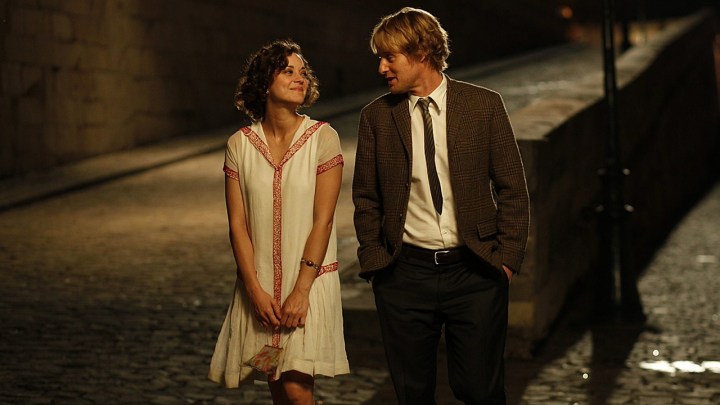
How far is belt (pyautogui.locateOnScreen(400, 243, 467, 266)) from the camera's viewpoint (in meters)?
4.15

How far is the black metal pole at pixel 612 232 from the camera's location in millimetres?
8641

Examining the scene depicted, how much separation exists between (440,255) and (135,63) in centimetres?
1353

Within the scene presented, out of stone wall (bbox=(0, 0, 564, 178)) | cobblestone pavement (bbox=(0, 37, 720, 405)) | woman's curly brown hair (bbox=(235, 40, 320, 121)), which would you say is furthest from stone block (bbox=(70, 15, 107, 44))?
woman's curly brown hair (bbox=(235, 40, 320, 121))

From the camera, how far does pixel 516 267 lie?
4160mm

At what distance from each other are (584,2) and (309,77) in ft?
109

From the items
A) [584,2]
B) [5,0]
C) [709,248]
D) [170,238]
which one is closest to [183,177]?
[5,0]

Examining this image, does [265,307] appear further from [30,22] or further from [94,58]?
[94,58]

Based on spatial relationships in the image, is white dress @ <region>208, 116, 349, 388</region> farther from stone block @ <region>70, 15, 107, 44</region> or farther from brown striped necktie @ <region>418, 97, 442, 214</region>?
stone block @ <region>70, 15, 107, 44</region>

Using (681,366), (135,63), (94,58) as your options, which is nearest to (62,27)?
(94,58)

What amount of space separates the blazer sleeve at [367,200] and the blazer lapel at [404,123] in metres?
0.11

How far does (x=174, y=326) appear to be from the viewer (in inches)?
289

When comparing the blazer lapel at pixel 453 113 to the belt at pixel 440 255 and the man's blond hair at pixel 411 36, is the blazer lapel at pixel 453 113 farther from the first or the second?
the belt at pixel 440 255

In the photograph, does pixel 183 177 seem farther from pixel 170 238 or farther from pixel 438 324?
pixel 438 324

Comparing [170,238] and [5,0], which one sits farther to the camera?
[5,0]
